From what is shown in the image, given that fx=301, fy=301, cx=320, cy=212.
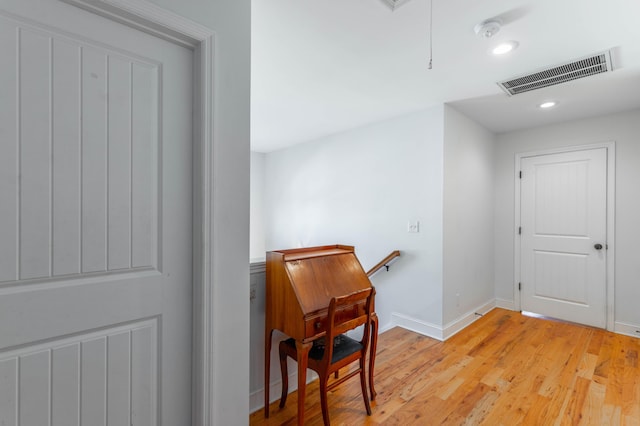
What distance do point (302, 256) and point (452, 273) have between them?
1.96 meters

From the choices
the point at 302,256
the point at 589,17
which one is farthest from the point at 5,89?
the point at 589,17

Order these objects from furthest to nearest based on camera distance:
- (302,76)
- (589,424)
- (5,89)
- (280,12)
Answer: (302,76) → (589,424) → (280,12) → (5,89)

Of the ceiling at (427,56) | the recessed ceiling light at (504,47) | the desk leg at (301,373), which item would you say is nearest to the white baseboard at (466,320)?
the desk leg at (301,373)

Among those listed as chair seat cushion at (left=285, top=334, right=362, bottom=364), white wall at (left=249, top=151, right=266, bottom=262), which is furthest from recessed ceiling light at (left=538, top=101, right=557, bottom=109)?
white wall at (left=249, top=151, right=266, bottom=262)

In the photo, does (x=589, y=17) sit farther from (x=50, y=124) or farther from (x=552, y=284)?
(x=552, y=284)

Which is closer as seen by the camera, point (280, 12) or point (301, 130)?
point (280, 12)

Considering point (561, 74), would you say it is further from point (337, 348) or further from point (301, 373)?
point (301, 373)

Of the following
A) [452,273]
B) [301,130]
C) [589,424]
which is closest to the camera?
[589,424]

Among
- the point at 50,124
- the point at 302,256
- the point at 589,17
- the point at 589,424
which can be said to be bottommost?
the point at 589,424

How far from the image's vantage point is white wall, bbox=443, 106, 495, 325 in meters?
3.12

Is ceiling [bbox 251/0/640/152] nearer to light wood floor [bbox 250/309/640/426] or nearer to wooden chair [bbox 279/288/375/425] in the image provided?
wooden chair [bbox 279/288/375/425]

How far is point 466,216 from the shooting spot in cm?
345

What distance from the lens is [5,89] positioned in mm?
970

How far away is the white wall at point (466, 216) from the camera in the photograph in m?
3.12
